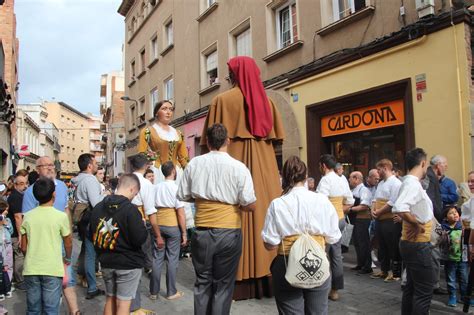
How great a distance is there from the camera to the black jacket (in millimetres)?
3268

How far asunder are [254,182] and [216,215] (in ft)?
4.45

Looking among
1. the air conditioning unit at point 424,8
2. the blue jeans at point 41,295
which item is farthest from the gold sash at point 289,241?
the air conditioning unit at point 424,8

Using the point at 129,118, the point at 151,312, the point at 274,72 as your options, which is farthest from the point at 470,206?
the point at 129,118

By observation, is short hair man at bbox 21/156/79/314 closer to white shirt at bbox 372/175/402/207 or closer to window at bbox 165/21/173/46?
white shirt at bbox 372/175/402/207

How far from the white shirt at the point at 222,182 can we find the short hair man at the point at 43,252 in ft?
4.65

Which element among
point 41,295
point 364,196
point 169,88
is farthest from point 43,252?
point 169,88

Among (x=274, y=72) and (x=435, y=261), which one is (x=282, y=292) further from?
(x=274, y=72)

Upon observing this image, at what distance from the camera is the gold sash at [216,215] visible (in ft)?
10.4

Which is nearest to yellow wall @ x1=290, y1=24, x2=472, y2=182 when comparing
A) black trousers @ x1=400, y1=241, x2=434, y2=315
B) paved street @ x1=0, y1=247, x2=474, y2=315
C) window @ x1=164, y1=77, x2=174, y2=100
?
paved street @ x1=0, y1=247, x2=474, y2=315

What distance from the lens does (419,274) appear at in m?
3.52

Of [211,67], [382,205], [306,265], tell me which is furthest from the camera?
[211,67]

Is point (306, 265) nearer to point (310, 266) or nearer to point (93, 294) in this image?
point (310, 266)

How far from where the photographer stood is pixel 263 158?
4590 millimetres

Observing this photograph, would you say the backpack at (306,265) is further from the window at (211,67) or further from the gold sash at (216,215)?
the window at (211,67)
